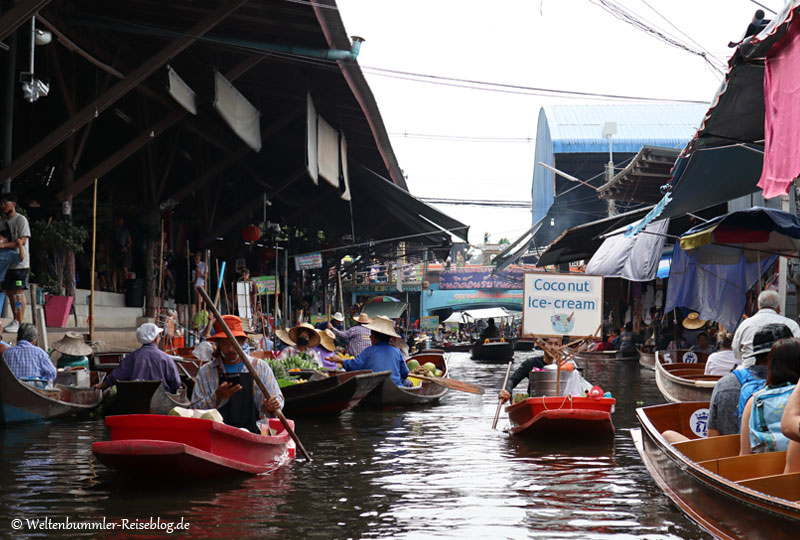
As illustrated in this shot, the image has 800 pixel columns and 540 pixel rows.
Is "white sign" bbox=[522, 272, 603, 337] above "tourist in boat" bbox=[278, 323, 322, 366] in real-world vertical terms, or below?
above

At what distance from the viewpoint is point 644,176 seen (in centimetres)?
1841

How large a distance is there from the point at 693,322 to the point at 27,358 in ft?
48.3

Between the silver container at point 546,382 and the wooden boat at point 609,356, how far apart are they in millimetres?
16740

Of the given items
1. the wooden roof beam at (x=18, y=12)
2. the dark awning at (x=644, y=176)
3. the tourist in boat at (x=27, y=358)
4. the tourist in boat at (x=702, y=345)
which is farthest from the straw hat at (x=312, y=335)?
the tourist in boat at (x=702, y=345)

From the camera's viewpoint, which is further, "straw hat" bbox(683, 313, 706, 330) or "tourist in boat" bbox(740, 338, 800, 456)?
"straw hat" bbox(683, 313, 706, 330)

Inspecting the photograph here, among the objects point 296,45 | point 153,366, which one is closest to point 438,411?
point 153,366

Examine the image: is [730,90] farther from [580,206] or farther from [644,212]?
[580,206]

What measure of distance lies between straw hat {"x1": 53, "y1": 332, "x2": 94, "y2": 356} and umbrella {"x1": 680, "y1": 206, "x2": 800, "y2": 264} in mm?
8026

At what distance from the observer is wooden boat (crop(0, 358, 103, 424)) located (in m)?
9.94

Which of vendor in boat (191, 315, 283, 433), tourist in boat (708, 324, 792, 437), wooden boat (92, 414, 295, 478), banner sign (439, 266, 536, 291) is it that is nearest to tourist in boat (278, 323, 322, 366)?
vendor in boat (191, 315, 283, 433)

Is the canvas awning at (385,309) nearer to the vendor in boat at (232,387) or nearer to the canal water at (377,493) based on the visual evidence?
the canal water at (377,493)

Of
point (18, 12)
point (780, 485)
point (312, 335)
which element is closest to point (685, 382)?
point (312, 335)

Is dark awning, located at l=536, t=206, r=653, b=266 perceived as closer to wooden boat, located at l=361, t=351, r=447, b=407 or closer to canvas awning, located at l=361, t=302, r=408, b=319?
wooden boat, located at l=361, t=351, r=447, b=407

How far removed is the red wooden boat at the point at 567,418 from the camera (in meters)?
9.09
